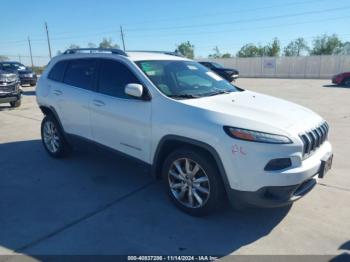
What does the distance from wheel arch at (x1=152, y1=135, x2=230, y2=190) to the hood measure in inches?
13.2

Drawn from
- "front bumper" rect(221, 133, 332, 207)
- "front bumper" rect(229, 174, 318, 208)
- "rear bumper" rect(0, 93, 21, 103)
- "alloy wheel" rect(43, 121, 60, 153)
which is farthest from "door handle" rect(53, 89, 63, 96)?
"rear bumper" rect(0, 93, 21, 103)

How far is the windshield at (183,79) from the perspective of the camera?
12.8 feet

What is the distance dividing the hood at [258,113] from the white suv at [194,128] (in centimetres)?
1

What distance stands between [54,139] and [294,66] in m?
34.7

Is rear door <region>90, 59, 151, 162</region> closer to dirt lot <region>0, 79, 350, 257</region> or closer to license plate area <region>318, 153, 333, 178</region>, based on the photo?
dirt lot <region>0, 79, 350, 257</region>

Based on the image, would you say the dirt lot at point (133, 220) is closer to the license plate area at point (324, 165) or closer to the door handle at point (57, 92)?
the license plate area at point (324, 165)

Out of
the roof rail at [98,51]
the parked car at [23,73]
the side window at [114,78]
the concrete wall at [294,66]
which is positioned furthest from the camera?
the concrete wall at [294,66]

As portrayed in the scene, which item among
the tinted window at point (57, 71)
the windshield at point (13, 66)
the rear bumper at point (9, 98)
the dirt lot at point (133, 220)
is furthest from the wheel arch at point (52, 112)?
the windshield at point (13, 66)

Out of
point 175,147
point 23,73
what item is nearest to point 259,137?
point 175,147

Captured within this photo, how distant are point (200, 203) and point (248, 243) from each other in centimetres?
66

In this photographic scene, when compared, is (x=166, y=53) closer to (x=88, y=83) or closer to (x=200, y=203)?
(x=88, y=83)

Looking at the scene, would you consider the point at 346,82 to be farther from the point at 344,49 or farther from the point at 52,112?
the point at 344,49

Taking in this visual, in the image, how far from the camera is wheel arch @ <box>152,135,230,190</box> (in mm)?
3189

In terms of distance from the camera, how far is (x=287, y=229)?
340 centimetres
